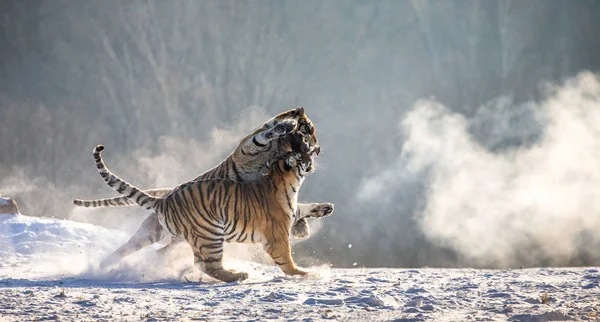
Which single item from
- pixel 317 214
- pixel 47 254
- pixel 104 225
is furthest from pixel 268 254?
pixel 104 225

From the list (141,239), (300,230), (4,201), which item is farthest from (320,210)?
(4,201)

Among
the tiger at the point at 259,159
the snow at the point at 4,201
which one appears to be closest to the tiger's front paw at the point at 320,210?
the tiger at the point at 259,159

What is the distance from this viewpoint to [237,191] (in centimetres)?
929

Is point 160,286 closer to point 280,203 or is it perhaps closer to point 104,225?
point 280,203

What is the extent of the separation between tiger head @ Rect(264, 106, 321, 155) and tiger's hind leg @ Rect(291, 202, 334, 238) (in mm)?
794

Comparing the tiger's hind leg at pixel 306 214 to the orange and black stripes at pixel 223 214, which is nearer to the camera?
the orange and black stripes at pixel 223 214

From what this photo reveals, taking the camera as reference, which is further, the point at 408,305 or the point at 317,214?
the point at 317,214

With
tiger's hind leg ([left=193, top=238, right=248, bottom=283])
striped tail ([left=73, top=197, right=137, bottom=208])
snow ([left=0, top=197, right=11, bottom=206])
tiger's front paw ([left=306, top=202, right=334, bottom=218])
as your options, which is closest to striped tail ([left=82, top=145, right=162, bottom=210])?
tiger's hind leg ([left=193, top=238, right=248, bottom=283])

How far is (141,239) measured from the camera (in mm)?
10344

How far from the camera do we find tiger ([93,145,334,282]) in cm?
902

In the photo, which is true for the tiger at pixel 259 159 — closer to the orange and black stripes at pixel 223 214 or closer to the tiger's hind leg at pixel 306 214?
the tiger's hind leg at pixel 306 214

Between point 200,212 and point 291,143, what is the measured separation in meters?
1.71

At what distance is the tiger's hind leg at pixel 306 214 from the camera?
33.3 feet

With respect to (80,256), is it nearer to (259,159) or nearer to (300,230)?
(259,159)
